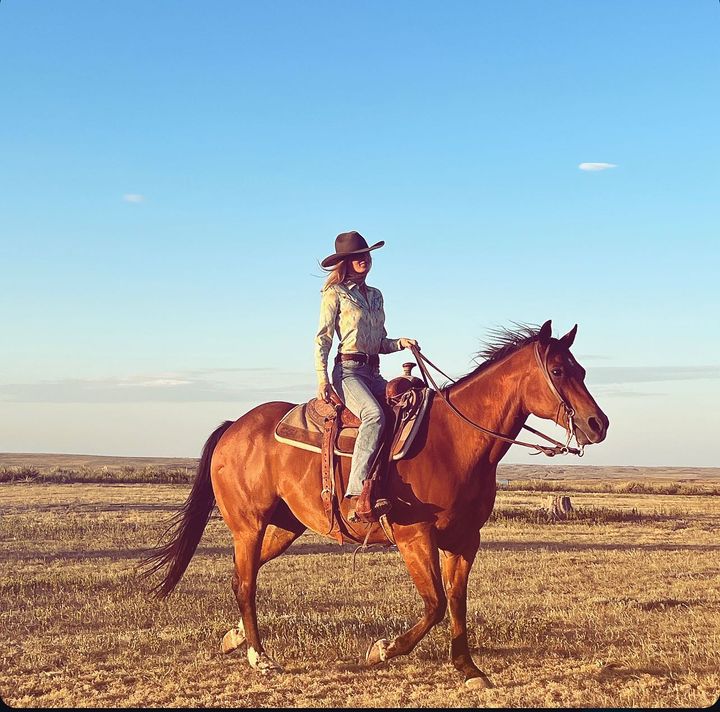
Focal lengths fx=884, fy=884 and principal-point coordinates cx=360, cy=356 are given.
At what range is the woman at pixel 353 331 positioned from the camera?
7711 mm

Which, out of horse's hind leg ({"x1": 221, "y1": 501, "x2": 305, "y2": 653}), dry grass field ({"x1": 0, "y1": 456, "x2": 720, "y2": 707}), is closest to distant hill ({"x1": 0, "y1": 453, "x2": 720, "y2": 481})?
dry grass field ({"x1": 0, "y1": 456, "x2": 720, "y2": 707})

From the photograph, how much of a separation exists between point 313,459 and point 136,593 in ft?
16.6

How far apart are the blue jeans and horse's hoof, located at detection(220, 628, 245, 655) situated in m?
2.01

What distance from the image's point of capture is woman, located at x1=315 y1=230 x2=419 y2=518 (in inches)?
304

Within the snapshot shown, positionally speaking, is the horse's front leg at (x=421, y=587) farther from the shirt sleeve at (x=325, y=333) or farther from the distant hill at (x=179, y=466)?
the distant hill at (x=179, y=466)

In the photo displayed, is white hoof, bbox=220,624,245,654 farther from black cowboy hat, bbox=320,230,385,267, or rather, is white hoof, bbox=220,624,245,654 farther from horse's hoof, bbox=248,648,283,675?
black cowboy hat, bbox=320,230,385,267

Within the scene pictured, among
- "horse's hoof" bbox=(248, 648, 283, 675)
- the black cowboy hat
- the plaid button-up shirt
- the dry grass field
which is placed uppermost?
the black cowboy hat

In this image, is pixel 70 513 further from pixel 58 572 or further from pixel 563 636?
pixel 563 636

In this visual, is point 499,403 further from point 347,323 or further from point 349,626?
point 349,626

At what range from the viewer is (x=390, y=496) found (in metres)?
7.38

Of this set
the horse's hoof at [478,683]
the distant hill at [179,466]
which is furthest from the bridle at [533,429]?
the distant hill at [179,466]

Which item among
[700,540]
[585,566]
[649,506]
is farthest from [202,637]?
[649,506]

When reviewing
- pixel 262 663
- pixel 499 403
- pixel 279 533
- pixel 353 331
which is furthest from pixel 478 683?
pixel 353 331

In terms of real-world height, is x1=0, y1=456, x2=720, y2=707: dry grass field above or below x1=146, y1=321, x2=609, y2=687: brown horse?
below
